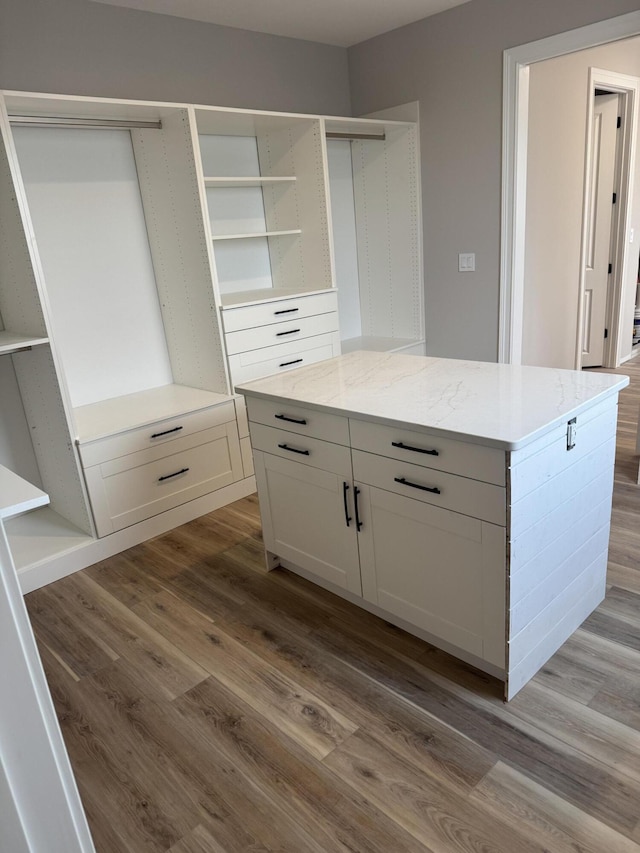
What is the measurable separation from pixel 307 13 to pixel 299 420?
2547mm

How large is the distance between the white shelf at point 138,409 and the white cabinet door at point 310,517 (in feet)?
2.61

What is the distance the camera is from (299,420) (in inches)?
85.5

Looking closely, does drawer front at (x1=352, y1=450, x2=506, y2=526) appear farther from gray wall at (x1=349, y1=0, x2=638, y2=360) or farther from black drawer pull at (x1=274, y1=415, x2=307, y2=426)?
gray wall at (x1=349, y1=0, x2=638, y2=360)

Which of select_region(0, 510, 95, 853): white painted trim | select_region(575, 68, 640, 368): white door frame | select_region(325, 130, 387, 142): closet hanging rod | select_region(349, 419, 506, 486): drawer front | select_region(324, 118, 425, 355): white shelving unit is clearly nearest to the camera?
select_region(0, 510, 95, 853): white painted trim

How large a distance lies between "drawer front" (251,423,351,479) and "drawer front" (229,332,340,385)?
90cm

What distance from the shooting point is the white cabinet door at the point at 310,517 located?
84.9 inches

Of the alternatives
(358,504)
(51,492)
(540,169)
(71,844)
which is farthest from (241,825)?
(540,169)

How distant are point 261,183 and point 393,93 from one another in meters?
1.09

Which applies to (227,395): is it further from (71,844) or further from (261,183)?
(71,844)

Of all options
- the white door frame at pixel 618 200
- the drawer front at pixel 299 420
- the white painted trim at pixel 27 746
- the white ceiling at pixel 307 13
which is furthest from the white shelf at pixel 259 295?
the white door frame at pixel 618 200

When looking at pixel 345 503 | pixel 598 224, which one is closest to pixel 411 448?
pixel 345 503

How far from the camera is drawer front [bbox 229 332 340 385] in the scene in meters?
3.27

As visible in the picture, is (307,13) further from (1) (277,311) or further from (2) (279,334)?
(2) (279,334)

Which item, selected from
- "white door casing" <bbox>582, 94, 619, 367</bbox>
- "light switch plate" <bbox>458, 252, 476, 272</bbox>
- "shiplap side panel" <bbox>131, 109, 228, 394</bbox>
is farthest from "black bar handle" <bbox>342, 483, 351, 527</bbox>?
"white door casing" <bbox>582, 94, 619, 367</bbox>
